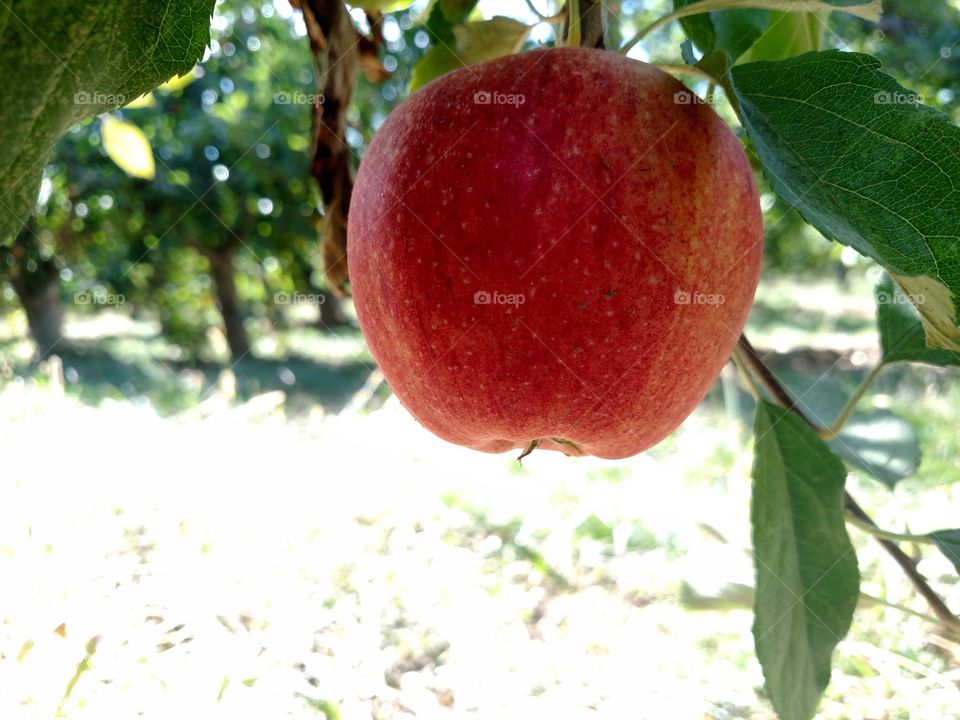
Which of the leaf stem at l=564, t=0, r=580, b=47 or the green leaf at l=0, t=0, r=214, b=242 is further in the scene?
the leaf stem at l=564, t=0, r=580, b=47

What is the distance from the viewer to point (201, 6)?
0.30 metres

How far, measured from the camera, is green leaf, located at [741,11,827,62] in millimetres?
563

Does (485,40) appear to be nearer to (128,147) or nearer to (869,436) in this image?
(128,147)

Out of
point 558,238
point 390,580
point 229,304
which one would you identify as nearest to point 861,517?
point 558,238

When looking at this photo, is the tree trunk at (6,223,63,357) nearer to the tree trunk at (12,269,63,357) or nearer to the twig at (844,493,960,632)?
the tree trunk at (12,269,63,357)

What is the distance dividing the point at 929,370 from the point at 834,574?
3891mm

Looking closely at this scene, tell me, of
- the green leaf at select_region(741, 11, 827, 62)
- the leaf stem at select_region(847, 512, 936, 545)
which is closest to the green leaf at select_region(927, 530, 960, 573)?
the leaf stem at select_region(847, 512, 936, 545)

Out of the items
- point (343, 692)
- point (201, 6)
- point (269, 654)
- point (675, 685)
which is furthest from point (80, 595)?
point (201, 6)

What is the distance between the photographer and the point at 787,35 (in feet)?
1.87

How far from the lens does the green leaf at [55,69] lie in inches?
9.2

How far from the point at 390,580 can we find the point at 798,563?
73cm

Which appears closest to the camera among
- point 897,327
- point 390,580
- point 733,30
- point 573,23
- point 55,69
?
point 55,69

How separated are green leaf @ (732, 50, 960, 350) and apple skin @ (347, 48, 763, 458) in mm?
39

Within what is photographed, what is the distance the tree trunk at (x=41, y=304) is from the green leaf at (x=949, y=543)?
4509mm
